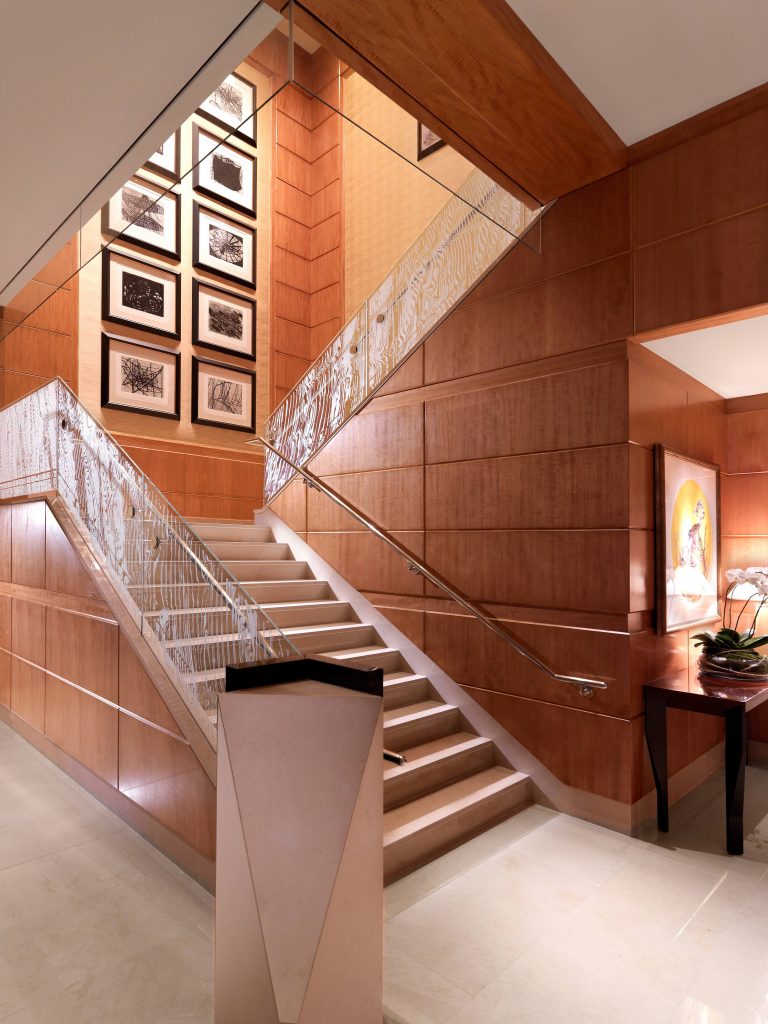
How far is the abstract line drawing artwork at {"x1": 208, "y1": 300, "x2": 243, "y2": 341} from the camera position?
717 cm

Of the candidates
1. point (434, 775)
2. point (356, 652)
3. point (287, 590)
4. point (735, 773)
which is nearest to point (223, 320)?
point (287, 590)

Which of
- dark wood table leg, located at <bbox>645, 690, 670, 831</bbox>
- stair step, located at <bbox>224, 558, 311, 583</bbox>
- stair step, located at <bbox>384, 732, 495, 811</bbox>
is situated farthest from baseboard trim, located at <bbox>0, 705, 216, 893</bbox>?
dark wood table leg, located at <bbox>645, 690, 670, 831</bbox>

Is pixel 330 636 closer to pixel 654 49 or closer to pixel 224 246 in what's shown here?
pixel 654 49

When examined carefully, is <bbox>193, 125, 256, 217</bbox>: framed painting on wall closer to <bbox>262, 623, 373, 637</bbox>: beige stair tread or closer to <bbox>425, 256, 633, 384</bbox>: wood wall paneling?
<bbox>425, 256, 633, 384</bbox>: wood wall paneling

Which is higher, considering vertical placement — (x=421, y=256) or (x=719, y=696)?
(x=421, y=256)

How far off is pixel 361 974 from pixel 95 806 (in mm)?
2672

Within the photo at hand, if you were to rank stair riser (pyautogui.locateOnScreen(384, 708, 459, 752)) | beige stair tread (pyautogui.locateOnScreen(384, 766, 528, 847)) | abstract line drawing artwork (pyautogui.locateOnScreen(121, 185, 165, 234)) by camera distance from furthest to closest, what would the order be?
stair riser (pyautogui.locateOnScreen(384, 708, 459, 752))
abstract line drawing artwork (pyautogui.locateOnScreen(121, 185, 165, 234))
beige stair tread (pyautogui.locateOnScreen(384, 766, 528, 847))

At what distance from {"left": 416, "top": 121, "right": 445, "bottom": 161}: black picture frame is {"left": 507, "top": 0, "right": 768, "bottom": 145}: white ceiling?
0.65m

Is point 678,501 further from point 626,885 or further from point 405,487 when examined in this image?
point 626,885

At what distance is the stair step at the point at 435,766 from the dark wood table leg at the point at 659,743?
1.01m

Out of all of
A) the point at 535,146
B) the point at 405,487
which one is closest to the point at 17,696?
the point at 405,487

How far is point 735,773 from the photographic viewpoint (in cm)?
335

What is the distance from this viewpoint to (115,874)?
10.6 feet

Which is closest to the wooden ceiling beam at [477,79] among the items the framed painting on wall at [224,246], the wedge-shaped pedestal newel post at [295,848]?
the wedge-shaped pedestal newel post at [295,848]
